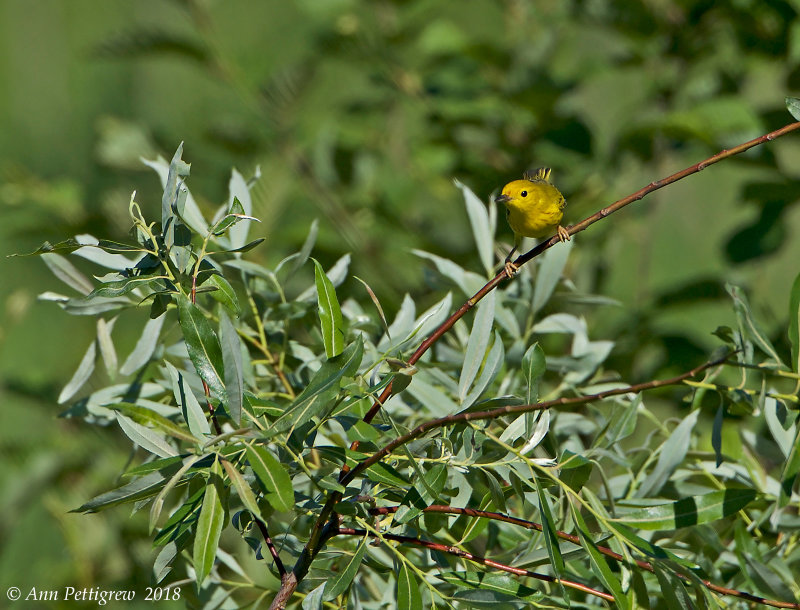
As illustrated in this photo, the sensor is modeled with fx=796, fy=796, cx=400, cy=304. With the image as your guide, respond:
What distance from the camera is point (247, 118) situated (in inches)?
46.3

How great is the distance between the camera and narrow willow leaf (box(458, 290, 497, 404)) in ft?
1.32

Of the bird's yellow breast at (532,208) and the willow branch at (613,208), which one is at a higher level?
the willow branch at (613,208)

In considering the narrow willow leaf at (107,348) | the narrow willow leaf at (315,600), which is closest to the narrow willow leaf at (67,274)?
the narrow willow leaf at (107,348)

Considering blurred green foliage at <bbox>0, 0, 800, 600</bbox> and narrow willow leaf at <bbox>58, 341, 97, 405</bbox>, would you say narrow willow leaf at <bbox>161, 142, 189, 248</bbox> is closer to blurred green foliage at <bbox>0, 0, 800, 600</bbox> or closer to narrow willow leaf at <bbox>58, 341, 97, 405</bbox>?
narrow willow leaf at <bbox>58, 341, 97, 405</bbox>

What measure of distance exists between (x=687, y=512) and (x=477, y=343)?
0.45 ft

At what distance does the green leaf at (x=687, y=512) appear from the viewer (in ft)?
1.32

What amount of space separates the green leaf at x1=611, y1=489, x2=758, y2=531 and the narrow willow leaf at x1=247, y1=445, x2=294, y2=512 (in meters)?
0.18

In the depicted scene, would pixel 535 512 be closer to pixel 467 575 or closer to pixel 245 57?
pixel 467 575

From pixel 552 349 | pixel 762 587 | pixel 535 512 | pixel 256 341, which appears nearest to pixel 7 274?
pixel 552 349

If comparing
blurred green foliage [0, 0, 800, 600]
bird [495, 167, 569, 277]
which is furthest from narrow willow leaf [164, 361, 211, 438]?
blurred green foliage [0, 0, 800, 600]

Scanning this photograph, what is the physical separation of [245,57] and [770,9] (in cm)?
67

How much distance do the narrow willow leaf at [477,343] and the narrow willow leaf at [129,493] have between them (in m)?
0.15

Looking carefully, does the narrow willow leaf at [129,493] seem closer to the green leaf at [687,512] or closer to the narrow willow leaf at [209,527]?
the narrow willow leaf at [209,527]

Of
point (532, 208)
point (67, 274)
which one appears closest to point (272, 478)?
point (67, 274)
